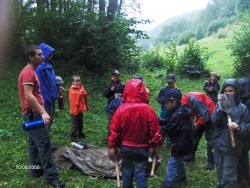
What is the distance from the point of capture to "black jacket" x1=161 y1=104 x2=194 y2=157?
4.75 meters

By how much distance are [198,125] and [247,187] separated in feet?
4.32

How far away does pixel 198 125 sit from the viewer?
18.8 feet

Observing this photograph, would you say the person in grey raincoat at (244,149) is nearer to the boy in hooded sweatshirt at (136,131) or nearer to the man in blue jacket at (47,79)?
the boy in hooded sweatshirt at (136,131)

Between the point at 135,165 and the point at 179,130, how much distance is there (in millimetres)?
1007

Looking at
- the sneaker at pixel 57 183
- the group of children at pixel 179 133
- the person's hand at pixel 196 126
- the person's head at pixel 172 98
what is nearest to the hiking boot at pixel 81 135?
the sneaker at pixel 57 183

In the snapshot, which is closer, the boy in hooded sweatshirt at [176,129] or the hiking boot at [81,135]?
the boy in hooded sweatshirt at [176,129]

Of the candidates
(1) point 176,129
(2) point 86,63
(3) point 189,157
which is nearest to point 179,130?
(1) point 176,129

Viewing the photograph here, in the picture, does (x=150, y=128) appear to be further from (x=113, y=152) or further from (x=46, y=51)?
(x=46, y=51)

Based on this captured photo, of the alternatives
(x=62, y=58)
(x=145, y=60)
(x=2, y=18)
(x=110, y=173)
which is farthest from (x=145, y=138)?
(x=145, y=60)

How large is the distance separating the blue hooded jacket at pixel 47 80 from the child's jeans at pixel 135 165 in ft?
→ 6.97

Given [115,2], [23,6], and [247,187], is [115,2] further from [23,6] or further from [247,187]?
[247,187]

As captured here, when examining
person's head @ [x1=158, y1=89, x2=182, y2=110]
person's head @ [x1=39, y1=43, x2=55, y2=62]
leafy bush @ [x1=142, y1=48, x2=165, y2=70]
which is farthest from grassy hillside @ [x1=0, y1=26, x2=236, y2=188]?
leafy bush @ [x1=142, y1=48, x2=165, y2=70]

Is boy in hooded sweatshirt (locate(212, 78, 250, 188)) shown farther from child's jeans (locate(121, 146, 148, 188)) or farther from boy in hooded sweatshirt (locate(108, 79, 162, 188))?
child's jeans (locate(121, 146, 148, 188))

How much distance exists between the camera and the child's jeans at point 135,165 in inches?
160
